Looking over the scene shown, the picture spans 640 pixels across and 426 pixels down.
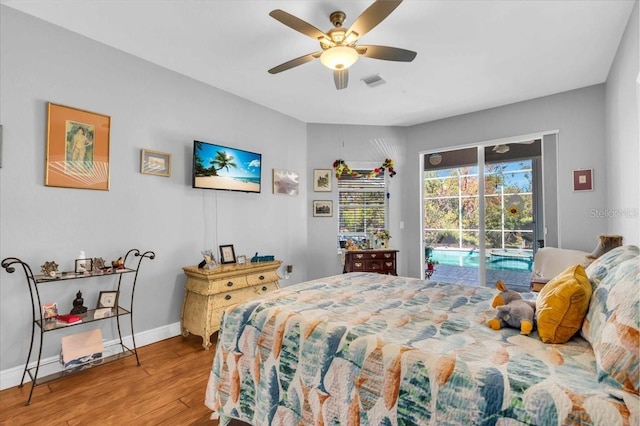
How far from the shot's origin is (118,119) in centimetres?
293

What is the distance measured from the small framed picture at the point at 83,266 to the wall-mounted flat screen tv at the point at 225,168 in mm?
1220

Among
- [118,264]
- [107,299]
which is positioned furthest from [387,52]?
[107,299]

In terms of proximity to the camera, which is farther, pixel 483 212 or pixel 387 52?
pixel 483 212

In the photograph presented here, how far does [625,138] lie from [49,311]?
16.3 feet

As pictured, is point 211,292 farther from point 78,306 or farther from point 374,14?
point 374,14

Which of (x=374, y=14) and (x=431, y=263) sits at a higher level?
(x=374, y=14)

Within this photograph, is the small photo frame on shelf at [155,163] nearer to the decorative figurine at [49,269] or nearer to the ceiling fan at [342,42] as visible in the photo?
the decorative figurine at [49,269]

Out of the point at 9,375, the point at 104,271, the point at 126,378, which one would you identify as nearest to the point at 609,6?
the point at 104,271

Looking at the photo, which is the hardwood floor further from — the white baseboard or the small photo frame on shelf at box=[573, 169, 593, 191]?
the small photo frame on shelf at box=[573, 169, 593, 191]

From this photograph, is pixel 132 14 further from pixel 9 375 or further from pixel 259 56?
pixel 9 375

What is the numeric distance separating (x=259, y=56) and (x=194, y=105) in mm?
1059

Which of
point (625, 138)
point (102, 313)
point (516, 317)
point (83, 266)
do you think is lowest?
point (102, 313)

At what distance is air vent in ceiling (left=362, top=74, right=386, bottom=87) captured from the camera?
3484mm

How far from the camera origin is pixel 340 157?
205 inches
